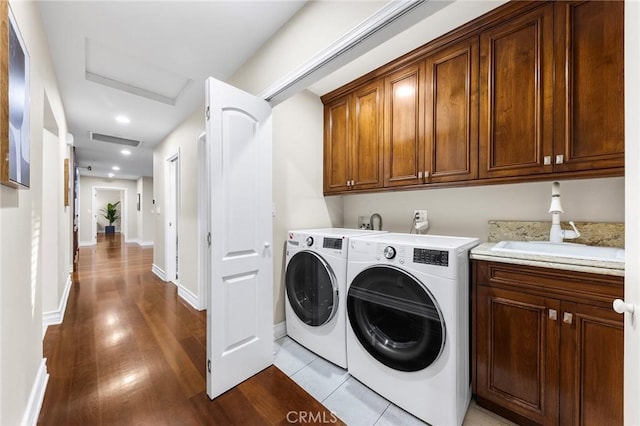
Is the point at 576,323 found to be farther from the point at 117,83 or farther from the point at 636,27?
the point at 117,83

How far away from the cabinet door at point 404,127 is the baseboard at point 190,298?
8.41 ft

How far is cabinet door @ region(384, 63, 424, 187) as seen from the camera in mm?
1902

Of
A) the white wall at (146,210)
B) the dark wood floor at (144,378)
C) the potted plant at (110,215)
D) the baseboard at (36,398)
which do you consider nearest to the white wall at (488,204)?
the dark wood floor at (144,378)

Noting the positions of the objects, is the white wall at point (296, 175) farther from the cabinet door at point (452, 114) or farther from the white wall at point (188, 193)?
the white wall at point (188, 193)

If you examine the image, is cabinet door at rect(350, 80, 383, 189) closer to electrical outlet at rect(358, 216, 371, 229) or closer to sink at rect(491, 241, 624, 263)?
electrical outlet at rect(358, 216, 371, 229)

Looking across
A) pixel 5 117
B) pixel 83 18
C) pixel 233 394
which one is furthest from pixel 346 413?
pixel 83 18

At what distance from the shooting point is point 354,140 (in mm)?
2367

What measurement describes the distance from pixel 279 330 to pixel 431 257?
1562mm

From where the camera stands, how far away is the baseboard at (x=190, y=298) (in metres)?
2.95

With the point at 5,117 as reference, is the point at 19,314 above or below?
below

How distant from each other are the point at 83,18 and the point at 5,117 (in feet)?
4.54

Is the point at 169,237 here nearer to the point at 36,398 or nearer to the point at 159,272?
the point at 159,272

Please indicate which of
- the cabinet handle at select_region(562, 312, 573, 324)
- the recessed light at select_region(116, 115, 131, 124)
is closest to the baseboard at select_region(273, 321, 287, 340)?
the cabinet handle at select_region(562, 312, 573, 324)

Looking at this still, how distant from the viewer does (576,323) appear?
1.13 meters
